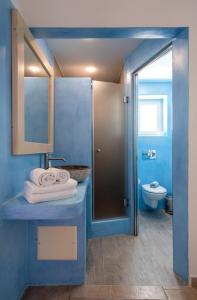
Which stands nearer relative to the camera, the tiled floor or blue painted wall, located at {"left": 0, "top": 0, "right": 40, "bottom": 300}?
blue painted wall, located at {"left": 0, "top": 0, "right": 40, "bottom": 300}

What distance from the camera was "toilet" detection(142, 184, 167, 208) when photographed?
336 centimetres

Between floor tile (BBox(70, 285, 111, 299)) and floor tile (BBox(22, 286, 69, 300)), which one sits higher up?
floor tile (BBox(22, 286, 69, 300))

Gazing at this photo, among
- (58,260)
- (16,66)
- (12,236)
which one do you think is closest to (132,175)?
(58,260)

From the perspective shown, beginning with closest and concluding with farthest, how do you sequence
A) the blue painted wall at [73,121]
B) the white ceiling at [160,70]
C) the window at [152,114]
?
the blue painted wall at [73,121]
the white ceiling at [160,70]
the window at [152,114]

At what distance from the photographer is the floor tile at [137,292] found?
157cm

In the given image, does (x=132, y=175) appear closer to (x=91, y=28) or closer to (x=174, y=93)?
(x=174, y=93)

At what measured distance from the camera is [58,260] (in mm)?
1714

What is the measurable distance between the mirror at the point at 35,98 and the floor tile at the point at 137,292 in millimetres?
1384

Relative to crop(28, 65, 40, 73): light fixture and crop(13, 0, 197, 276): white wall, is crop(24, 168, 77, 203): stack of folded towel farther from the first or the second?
crop(13, 0, 197, 276): white wall

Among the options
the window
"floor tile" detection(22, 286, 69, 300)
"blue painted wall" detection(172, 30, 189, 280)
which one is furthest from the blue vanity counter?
the window

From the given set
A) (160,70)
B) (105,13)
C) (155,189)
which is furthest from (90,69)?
(155,189)

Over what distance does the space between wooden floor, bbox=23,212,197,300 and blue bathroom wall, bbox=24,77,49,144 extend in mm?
1271

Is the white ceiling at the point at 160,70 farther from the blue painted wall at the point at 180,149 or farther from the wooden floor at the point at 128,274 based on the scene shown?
the wooden floor at the point at 128,274

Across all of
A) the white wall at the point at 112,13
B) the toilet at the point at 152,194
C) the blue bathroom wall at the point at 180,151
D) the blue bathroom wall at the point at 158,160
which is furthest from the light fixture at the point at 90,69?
the toilet at the point at 152,194
